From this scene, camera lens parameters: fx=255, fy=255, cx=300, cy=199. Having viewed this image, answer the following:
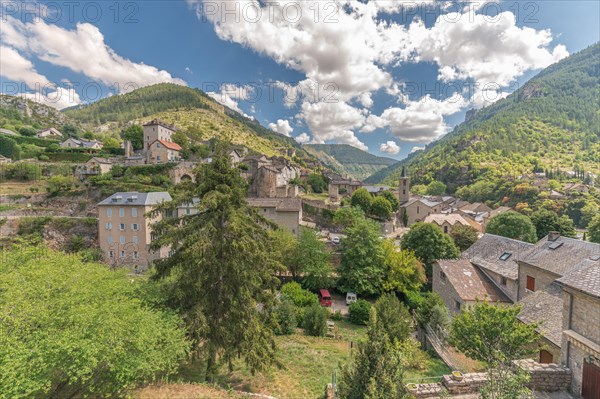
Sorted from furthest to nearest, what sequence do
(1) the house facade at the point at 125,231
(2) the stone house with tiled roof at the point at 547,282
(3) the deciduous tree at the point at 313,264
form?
(1) the house facade at the point at 125,231, (3) the deciduous tree at the point at 313,264, (2) the stone house with tiled roof at the point at 547,282

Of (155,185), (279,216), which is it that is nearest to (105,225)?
(155,185)

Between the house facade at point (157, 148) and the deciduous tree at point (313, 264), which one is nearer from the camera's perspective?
the deciduous tree at point (313, 264)

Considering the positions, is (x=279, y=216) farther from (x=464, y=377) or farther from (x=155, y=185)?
(x=464, y=377)

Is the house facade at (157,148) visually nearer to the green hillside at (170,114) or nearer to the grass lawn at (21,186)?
the grass lawn at (21,186)

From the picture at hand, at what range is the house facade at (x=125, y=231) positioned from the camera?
34562 mm

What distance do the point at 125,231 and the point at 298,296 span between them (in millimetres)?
25671

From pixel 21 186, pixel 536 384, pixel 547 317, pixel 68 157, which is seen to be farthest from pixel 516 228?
pixel 68 157

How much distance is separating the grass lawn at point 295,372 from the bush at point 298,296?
6124mm

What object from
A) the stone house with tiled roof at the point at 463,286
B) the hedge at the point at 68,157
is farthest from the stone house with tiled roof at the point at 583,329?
the hedge at the point at 68,157

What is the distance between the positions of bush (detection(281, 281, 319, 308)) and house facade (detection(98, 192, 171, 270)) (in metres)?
20.2

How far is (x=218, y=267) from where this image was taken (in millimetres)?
12039

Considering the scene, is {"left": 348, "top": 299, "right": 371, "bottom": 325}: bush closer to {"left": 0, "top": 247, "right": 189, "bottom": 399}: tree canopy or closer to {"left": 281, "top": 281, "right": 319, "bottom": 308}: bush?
{"left": 281, "top": 281, "right": 319, "bottom": 308}: bush

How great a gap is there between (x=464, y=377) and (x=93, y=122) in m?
167

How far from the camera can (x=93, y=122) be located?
127 meters
